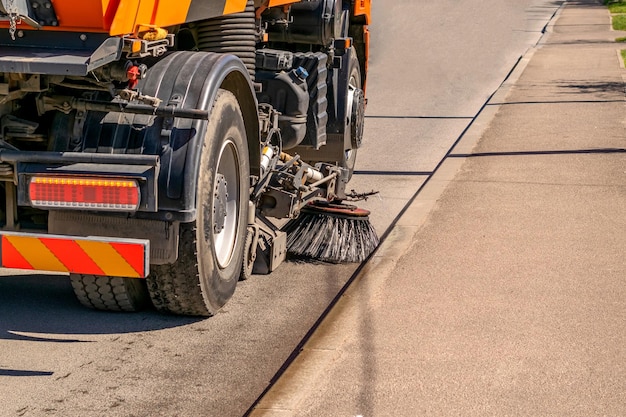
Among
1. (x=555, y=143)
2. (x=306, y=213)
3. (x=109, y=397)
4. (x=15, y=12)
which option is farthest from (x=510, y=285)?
(x=555, y=143)

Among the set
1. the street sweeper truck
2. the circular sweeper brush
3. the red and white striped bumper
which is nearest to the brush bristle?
the circular sweeper brush

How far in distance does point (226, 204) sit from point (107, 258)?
42.6 inches

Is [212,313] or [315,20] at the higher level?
[315,20]

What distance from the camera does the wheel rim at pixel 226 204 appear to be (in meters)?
5.55

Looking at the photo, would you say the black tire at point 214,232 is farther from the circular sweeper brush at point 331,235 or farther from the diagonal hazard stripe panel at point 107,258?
the circular sweeper brush at point 331,235

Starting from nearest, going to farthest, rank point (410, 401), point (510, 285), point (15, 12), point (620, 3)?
point (15, 12)
point (410, 401)
point (510, 285)
point (620, 3)

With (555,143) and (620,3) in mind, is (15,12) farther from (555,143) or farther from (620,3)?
(620,3)

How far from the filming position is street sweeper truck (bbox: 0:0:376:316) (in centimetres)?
454

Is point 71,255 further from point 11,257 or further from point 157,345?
point 157,345

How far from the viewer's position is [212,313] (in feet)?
18.7

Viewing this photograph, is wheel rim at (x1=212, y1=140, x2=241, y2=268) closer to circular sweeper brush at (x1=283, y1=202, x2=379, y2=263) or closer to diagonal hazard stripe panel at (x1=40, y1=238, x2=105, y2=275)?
diagonal hazard stripe panel at (x1=40, y1=238, x2=105, y2=275)

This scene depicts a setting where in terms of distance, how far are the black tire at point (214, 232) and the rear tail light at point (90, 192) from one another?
449 mm

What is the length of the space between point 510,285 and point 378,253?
115 cm

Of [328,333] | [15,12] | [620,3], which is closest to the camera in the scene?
[15,12]
